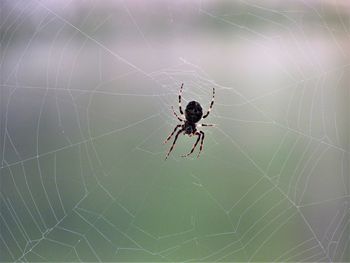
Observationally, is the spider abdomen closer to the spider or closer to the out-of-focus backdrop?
the spider

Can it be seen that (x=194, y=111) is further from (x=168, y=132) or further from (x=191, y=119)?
(x=168, y=132)

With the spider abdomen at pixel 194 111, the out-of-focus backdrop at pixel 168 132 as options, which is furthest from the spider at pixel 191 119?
the out-of-focus backdrop at pixel 168 132

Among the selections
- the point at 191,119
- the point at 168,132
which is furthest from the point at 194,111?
the point at 168,132

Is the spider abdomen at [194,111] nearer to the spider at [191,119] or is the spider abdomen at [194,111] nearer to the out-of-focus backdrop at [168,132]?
the spider at [191,119]

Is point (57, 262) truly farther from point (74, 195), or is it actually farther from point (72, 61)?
point (72, 61)

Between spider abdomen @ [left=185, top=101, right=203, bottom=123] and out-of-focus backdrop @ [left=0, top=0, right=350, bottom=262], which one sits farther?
out-of-focus backdrop @ [left=0, top=0, right=350, bottom=262]

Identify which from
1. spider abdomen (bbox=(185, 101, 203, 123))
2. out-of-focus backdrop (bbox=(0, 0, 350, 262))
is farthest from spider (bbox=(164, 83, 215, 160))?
out-of-focus backdrop (bbox=(0, 0, 350, 262))

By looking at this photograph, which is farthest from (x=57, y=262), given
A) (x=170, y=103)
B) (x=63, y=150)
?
(x=170, y=103)
